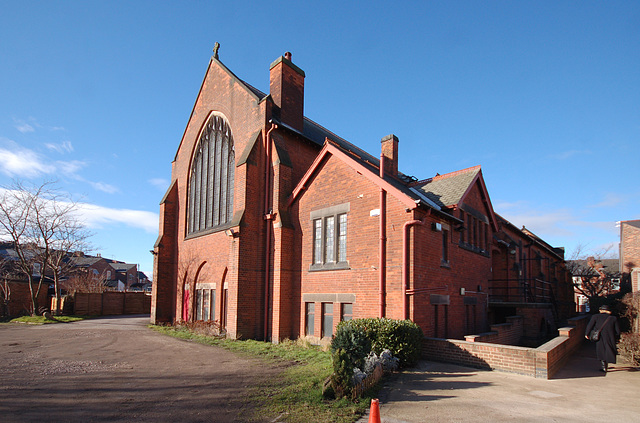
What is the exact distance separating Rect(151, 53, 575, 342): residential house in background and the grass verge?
2730 mm

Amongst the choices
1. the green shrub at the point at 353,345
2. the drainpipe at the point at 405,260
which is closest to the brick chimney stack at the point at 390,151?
the drainpipe at the point at 405,260

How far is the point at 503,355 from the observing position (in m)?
10.2

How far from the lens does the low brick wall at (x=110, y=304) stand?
95.5 ft

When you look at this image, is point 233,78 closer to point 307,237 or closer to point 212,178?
point 212,178

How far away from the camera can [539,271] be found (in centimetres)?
2691

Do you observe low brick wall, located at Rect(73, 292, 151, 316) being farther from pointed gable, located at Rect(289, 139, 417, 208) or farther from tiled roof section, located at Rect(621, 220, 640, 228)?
tiled roof section, located at Rect(621, 220, 640, 228)

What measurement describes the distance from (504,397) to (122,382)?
8.36 metres

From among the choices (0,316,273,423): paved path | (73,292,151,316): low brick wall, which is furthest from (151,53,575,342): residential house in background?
(73,292,151,316): low brick wall

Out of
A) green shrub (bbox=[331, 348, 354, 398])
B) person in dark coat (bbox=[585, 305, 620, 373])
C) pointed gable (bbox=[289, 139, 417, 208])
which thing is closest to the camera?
green shrub (bbox=[331, 348, 354, 398])

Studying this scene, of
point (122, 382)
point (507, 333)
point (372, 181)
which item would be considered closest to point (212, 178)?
point (372, 181)

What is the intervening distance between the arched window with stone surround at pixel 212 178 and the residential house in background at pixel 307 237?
8cm

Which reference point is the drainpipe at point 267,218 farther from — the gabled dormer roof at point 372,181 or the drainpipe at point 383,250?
the drainpipe at point 383,250

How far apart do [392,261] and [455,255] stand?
3.65m

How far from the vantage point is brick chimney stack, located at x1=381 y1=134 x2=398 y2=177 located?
1855 centimetres
